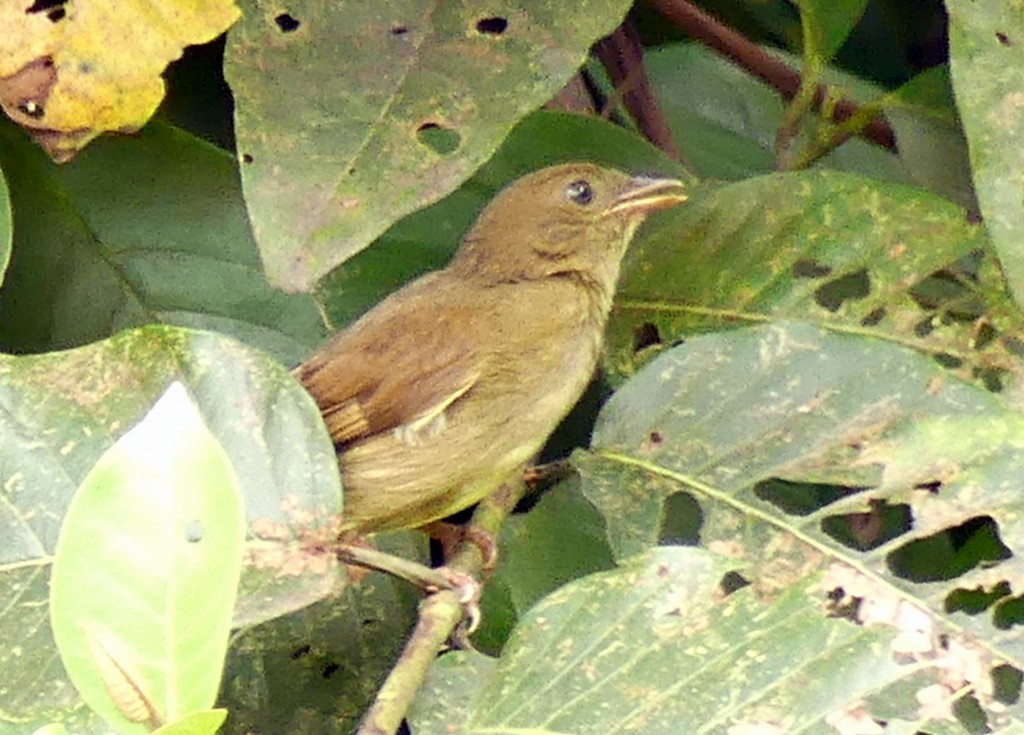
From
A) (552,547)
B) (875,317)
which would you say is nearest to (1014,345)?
(875,317)

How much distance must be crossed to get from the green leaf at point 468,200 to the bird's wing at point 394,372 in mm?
39

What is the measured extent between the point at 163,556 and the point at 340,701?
88cm

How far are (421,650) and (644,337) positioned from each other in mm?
859

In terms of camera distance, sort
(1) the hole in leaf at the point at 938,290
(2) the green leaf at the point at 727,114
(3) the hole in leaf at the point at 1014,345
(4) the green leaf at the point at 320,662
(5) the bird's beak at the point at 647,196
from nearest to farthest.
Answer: (4) the green leaf at the point at 320,662
(3) the hole in leaf at the point at 1014,345
(1) the hole in leaf at the point at 938,290
(5) the bird's beak at the point at 647,196
(2) the green leaf at the point at 727,114

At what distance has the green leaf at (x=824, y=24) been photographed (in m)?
2.20

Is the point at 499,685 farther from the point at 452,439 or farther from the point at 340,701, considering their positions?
the point at 452,439

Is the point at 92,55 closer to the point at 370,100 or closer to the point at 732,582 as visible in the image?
the point at 370,100

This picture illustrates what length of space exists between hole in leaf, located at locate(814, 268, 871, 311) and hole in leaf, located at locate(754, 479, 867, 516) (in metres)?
0.24

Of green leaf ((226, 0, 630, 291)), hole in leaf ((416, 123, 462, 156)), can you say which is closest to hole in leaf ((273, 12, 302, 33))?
green leaf ((226, 0, 630, 291))

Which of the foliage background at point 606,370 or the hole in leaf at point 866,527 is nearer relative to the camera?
the foliage background at point 606,370

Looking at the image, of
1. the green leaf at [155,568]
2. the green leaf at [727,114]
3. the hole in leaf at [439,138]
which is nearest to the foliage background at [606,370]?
the hole in leaf at [439,138]

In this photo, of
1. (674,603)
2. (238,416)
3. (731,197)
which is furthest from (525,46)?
(674,603)

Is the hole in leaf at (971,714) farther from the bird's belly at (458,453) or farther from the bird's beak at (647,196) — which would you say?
the bird's beak at (647,196)

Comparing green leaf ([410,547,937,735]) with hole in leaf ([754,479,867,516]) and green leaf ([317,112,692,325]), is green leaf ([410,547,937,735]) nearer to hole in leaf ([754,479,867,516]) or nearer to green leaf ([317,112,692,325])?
hole in leaf ([754,479,867,516])
